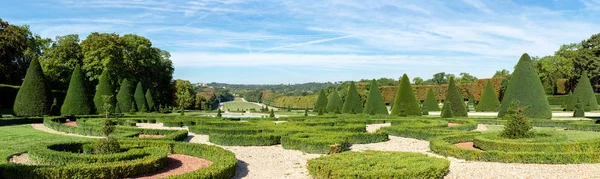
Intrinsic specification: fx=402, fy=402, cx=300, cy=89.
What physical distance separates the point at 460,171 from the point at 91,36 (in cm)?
4778

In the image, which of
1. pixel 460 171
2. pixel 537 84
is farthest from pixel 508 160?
pixel 537 84

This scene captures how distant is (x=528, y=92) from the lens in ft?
85.5

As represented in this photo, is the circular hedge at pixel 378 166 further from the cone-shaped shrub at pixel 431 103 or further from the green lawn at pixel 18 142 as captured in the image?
the cone-shaped shrub at pixel 431 103

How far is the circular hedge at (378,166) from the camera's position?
8625mm

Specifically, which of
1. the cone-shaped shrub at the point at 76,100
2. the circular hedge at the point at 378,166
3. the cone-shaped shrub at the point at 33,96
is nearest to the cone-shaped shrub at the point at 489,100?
the circular hedge at the point at 378,166

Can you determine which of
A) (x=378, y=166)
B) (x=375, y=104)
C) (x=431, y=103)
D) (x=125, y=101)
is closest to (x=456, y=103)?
(x=375, y=104)

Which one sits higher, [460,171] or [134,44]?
[134,44]

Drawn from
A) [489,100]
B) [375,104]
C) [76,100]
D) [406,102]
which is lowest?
[375,104]

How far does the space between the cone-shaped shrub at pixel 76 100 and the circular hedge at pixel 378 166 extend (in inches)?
951

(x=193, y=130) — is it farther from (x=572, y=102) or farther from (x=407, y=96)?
(x=572, y=102)

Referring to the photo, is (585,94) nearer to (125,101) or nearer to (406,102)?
(406,102)

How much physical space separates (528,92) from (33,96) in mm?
32704

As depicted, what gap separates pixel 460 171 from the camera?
10.1 metres

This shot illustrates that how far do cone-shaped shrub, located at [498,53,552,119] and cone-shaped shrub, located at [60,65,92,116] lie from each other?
2919 cm
